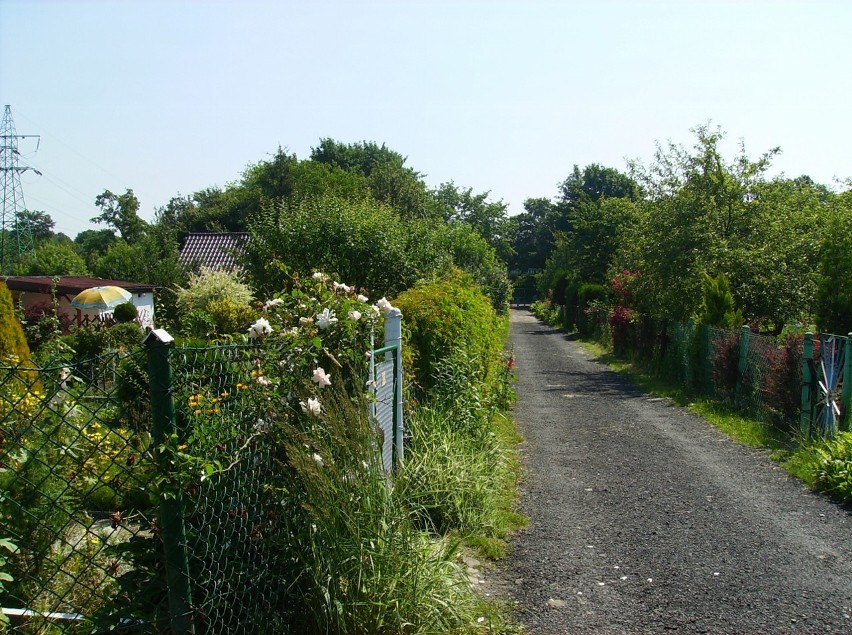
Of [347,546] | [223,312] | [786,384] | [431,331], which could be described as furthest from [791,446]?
[223,312]

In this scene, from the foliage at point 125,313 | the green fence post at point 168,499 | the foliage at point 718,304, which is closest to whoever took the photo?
the green fence post at point 168,499

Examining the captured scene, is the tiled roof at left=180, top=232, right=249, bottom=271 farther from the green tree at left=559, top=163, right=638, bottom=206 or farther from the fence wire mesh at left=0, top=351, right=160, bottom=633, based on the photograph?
the green tree at left=559, top=163, right=638, bottom=206

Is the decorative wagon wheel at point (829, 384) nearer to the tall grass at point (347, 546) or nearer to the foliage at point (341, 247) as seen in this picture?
the foliage at point (341, 247)

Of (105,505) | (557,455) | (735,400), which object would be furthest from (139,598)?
(735,400)

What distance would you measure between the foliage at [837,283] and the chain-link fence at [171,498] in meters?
9.71

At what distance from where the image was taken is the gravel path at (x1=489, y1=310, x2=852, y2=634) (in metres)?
4.36

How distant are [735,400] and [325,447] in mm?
10214

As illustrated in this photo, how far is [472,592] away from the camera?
4441 mm

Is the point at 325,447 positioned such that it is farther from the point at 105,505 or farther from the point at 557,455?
the point at 557,455

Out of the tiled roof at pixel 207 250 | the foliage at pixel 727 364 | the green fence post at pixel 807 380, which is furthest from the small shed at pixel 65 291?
the green fence post at pixel 807 380

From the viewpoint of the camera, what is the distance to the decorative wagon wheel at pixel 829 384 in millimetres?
8289

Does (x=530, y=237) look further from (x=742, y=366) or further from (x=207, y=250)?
(x=742, y=366)

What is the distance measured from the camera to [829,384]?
8.49 meters

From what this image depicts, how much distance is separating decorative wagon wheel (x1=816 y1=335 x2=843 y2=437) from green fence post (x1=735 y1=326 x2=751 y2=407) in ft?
9.85
